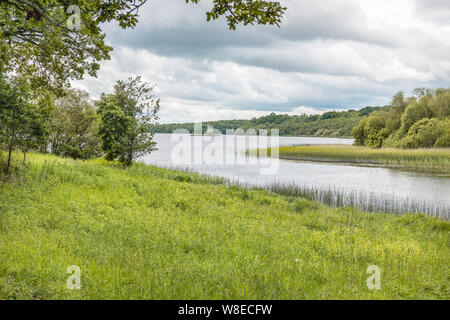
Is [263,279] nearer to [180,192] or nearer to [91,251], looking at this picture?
[91,251]

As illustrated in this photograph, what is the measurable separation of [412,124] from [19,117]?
7741 centimetres

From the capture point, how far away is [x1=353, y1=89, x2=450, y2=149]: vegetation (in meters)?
61.6

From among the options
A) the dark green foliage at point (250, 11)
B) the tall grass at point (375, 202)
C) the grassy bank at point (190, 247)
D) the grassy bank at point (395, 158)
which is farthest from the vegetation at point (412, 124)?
the dark green foliage at point (250, 11)

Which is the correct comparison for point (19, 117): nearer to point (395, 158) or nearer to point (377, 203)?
point (377, 203)

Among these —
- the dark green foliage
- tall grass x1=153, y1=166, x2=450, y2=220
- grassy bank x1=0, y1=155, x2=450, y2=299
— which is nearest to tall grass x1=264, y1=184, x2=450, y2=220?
tall grass x1=153, y1=166, x2=450, y2=220

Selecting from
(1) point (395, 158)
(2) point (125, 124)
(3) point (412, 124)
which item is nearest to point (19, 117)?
(2) point (125, 124)

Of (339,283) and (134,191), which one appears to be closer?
(339,283)

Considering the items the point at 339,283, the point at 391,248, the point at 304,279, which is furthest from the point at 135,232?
the point at 391,248

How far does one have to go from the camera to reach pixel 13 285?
5.12 meters

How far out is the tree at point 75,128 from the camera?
93.2ft

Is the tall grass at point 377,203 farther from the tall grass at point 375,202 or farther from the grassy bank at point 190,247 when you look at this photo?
the grassy bank at point 190,247

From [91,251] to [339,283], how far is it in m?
5.19

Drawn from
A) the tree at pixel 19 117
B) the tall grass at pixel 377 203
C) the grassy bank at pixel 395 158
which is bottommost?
the tall grass at pixel 377 203

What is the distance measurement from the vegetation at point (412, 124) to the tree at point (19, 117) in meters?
63.8
